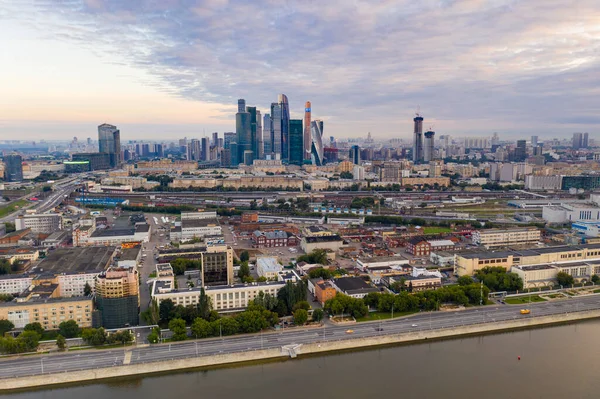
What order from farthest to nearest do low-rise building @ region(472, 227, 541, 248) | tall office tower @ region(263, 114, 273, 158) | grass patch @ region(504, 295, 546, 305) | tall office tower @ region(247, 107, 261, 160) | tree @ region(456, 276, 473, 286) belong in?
tall office tower @ region(263, 114, 273, 158), tall office tower @ region(247, 107, 261, 160), low-rise building @ region(472, 227, 541, 248), tree @ region(456, 276, 473, 286), grass patch @ region(504, 295, 546, 305)

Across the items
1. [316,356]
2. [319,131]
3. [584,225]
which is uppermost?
[319,131]

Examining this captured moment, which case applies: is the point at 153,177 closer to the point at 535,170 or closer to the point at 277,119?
the point at 277,119

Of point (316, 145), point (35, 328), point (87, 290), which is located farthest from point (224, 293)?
point (316, 145)

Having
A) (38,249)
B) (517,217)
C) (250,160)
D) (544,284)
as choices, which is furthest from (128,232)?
(250,160)

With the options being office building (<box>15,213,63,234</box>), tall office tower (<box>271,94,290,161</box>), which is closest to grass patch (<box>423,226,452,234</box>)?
office building (<box>15,213,63,234</box>)

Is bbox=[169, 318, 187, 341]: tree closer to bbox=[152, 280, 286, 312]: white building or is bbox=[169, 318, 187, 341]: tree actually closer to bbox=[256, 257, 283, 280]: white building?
bbox=[152, 280, 286, 312]: white building

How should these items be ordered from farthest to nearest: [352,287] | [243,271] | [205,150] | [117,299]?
1. [205,150]
2. [243,271]
3. [352,287]
4. [117,299]

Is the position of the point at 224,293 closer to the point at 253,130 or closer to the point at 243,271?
the point at 243,271
